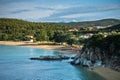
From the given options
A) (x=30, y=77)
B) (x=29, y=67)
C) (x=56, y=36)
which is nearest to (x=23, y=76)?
(x=30, y=77)

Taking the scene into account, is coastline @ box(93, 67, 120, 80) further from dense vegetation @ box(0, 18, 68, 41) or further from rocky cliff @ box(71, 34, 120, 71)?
dense vegetation @ box(0, 18, 68, 41)

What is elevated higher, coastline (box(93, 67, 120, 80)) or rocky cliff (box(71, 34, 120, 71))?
rocky cliff (box(71, 34, 120, 71))

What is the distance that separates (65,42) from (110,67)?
7572 centimetres

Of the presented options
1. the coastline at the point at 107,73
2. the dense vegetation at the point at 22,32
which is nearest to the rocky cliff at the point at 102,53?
the coastline at the point at 107,73

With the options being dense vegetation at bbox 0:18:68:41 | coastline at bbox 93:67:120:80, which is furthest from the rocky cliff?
dense vegetation at bbox 0:18:68:41

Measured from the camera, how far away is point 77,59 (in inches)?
2643

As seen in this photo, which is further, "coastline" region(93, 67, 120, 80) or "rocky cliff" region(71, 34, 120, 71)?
"rocky cliff" region(71, 34, 120, 71)

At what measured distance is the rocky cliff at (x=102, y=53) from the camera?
54.8 metres

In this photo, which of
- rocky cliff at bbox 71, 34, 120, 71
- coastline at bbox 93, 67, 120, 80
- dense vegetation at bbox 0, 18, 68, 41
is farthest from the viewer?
dense vegetation at bbox 0, 18, 68, 41

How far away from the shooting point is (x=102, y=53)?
193ft

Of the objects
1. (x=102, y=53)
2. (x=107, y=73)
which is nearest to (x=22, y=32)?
(x=102, y=53)

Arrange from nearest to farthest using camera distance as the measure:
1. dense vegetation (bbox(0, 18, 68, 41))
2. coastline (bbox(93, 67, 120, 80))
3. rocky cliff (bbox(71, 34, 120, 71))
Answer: coastline (bbox(93, 67, 120, 80)) → rocky cliff (bbox(71, 34, 120, 71)) → dense vegetation (bbox(0, 18, 68, 41))

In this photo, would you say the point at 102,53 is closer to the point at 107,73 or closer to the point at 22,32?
the point at 107,73

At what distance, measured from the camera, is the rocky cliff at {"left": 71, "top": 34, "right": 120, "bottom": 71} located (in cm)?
5483
